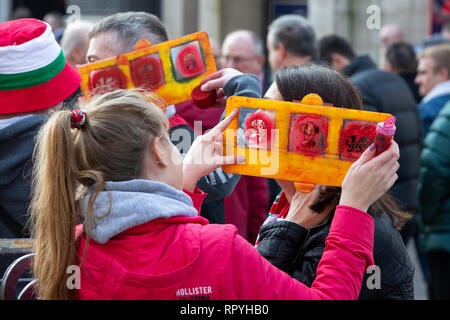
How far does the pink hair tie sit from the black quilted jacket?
2.18 ft

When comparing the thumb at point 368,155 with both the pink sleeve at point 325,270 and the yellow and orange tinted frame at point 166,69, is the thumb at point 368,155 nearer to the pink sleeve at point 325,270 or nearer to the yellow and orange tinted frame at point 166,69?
the pink sleeve at point 325,270

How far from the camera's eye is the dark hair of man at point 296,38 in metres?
5.22

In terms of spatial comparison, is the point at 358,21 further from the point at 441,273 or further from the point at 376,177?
the point at 376,177

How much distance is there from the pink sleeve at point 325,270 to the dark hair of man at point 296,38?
3.64 meters

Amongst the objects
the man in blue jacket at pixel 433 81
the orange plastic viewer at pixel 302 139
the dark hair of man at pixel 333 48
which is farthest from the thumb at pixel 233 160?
the dark hair of man at pixel 333 48

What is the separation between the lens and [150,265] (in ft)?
5.28

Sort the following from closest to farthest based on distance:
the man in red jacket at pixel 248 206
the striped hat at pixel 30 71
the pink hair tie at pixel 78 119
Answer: the pink hair tie at pixel 78 119 < the striped hat at pixel 30 71 < the man in red jacket at pixel 248 206

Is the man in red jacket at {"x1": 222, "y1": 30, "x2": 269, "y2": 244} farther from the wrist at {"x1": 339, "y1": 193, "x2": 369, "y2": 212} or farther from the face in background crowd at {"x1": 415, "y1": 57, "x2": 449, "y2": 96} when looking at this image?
the face in background crowd at {"x1": 415, "y1": 57, "x2": 449, "y2": 96}

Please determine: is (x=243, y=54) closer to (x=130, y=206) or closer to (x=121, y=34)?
(x=121, y=34)

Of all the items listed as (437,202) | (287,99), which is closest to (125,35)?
(287,99)

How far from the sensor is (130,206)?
165 cm

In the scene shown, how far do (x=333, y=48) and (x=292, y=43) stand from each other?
133 cm
